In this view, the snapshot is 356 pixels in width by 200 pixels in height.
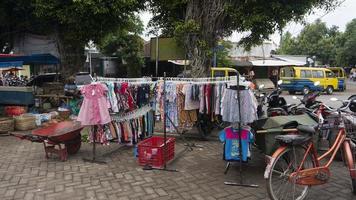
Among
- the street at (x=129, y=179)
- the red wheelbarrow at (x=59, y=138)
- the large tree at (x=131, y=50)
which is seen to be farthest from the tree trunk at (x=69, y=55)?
the large tree at (x=131, y=50)

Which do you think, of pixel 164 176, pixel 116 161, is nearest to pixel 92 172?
pixel 116 161

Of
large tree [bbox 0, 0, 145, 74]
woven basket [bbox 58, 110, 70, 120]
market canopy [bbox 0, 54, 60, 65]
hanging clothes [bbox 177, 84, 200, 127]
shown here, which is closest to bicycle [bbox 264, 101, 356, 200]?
hanging clothes [bbox 177, 84, 200, 127]

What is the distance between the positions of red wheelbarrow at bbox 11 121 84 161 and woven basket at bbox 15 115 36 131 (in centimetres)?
311

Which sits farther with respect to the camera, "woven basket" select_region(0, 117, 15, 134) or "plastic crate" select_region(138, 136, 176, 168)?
"woven basket" select_region(0, 117, 15, 134)

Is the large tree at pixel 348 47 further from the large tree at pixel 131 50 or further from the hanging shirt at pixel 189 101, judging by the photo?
the hanging shirt at pixel 189 101

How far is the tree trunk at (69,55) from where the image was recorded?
13203 millimetres

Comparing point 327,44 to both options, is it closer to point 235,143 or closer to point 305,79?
point 305,79

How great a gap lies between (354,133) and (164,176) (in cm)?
277

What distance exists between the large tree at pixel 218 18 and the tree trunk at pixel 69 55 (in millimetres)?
4668

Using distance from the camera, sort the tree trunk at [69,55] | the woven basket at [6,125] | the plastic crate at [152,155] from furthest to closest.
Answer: the tree trunk at [69,55] < the woven basket at [6,125] < the plastic crate at [152,155]

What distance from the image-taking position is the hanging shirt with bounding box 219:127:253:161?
16.6 feet

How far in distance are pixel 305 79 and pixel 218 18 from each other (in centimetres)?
1570

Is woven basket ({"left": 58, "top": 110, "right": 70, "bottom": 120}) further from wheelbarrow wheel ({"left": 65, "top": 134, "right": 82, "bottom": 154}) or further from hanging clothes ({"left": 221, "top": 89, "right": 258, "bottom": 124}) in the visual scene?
hanging clothes ({"left": 221, "top": 89, "right": 258, "bottom": 124})

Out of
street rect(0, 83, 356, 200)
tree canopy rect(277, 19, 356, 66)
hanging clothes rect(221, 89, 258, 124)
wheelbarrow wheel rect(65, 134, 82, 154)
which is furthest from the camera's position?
tree canopy rect(277, 19, 356, 66)
